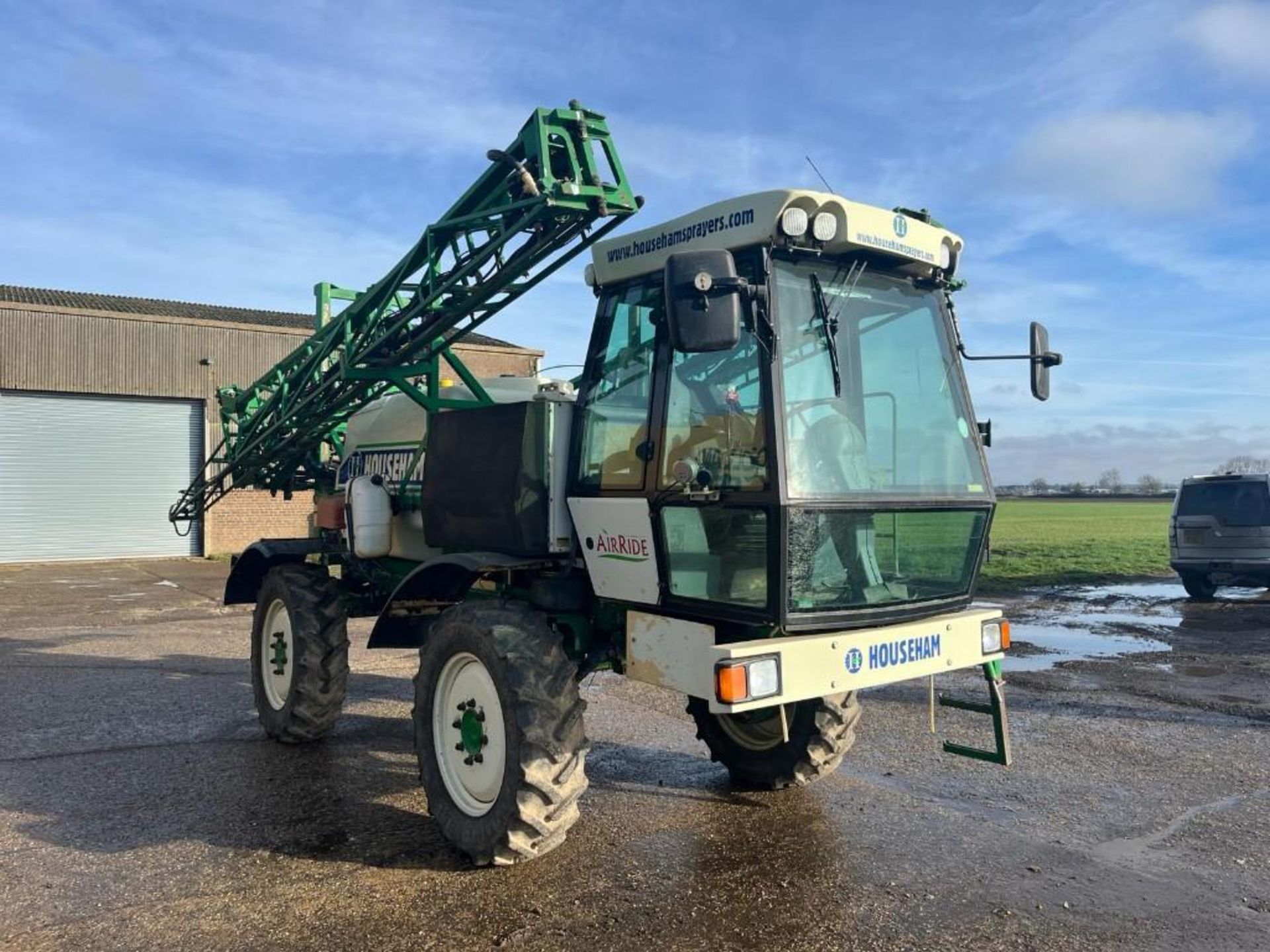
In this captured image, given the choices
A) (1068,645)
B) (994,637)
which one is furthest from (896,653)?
(1068,645)

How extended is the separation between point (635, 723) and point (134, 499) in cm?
2034

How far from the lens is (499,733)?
4.48m

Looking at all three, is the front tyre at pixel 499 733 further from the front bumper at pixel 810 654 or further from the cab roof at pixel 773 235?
the cab roof at pixel 773 235

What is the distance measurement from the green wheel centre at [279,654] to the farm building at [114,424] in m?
16.3

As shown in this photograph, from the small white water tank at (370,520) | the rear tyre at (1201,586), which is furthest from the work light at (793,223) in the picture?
the rear tyre at (1201,586)

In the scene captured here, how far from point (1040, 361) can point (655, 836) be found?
313 centimetres

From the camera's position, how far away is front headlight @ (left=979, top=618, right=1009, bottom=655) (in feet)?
15.6

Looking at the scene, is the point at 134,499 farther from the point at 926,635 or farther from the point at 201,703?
the point at 926,635

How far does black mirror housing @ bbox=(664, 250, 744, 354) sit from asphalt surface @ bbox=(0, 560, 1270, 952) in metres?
2.26

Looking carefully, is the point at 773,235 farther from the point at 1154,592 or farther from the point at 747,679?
the point at 1154,592

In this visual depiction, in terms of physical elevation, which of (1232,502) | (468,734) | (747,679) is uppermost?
(1232,502)

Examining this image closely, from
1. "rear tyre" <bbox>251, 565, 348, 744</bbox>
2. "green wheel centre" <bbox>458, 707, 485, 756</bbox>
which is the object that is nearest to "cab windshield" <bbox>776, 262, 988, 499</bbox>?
"green wheel centre" <bbox>458, 707, 485, 756</bbox>

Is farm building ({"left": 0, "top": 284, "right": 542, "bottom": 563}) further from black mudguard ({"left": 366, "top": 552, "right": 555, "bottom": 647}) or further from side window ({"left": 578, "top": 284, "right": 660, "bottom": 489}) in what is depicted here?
side window ({"left": 578, "top": 284, "right": 660, "bottom": 489})

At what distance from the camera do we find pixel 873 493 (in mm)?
4332
